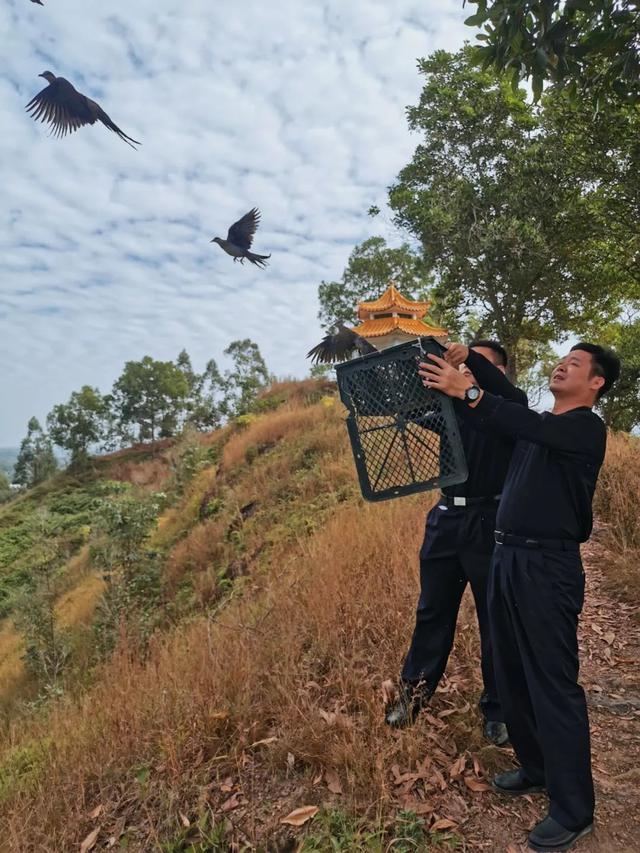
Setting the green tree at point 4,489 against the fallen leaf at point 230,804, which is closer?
the fallen leaf at point 230,804

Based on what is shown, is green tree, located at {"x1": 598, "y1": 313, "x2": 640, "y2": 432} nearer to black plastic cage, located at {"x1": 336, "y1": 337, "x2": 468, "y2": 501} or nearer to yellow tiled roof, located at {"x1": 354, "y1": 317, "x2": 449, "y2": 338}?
yellow tiled roof, located at {"x1": 354, "y1": 317, "x2": 449, "y2": 338}

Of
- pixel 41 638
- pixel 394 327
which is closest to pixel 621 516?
pixel 41 638

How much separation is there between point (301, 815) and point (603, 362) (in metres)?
2.14

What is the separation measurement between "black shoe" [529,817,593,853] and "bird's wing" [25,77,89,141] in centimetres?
283

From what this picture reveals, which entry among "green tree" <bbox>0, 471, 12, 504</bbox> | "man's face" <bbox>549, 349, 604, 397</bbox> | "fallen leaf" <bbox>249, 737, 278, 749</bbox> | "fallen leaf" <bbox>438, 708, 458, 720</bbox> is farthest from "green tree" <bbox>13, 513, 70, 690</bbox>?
"green tree" <bbox>0, 471, 12, 504</bbox>

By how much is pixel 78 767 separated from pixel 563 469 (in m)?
2.62

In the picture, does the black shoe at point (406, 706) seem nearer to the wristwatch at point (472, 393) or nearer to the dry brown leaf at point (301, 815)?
the dry brown leaf at point (301, 815)

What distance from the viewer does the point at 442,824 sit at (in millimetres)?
2043

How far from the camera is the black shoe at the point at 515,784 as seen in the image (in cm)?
215

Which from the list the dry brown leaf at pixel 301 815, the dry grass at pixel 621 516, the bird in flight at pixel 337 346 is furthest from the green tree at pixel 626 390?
the dry brown leaf at pixel 301 815

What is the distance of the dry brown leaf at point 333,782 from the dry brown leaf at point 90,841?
102 cm

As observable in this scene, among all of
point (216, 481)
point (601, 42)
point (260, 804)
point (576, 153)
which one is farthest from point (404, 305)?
point (260, 804)

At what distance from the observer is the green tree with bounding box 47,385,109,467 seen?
3900cm

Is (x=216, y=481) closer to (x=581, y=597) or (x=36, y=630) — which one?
(x=36, y=630)
